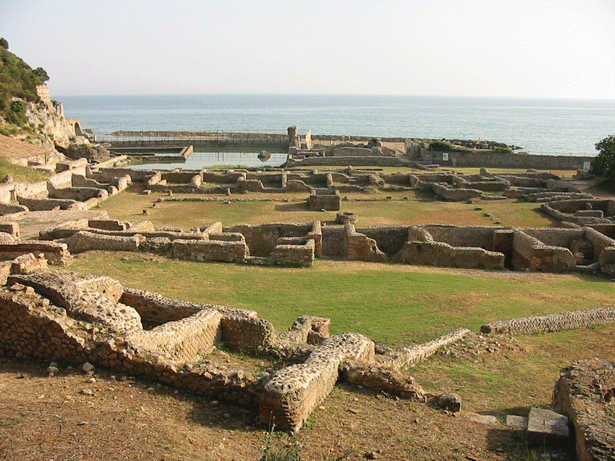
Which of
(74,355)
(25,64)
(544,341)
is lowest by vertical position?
(544,341)

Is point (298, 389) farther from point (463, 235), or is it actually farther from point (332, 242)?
point (463, 235)

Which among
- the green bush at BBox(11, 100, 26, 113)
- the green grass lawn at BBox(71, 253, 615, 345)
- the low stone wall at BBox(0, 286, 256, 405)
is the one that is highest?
the green bush at BBox(11, 100, 26, 113)

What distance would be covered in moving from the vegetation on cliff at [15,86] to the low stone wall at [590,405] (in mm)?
54049

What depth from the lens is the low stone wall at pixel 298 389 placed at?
6504 mm

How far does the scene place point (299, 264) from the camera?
1775 centimetres

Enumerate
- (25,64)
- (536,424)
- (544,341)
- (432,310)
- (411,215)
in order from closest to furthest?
(536,424)
(544,341)
(432,310)
(411,215)
(25,64)

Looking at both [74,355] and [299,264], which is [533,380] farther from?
[299,264]

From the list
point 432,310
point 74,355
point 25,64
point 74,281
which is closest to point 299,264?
point 432,310

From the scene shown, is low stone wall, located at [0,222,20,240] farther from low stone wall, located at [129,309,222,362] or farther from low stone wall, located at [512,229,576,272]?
low stone wall, located at [512,229,576,272]

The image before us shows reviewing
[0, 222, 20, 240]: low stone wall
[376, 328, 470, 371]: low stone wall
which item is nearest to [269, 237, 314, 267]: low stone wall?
[376, 328, 470, 371]: low stone wall

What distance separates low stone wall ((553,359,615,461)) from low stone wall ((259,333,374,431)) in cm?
315

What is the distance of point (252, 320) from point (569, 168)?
44.8 m

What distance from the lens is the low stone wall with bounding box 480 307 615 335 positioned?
12.5 meters

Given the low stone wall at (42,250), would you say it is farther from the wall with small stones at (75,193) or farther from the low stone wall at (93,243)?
the wall with small stones at (75,193)
